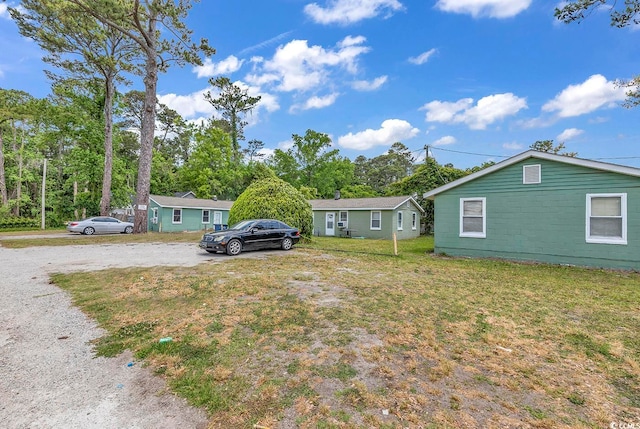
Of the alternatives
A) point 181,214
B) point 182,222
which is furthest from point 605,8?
point 182,222

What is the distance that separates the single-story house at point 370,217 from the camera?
65.5 feet

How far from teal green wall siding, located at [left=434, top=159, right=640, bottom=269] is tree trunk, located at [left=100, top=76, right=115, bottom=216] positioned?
23897mm

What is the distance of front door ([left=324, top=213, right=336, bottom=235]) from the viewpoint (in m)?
22.5

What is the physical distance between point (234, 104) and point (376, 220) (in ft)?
Answer: 84.6

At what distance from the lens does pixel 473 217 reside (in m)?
11.0

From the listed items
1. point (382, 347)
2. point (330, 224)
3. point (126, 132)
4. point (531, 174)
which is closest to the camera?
point (382, 347)

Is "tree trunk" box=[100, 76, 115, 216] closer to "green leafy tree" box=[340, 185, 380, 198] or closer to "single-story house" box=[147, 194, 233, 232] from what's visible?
"single-story house" box=[147, 194, 233, 232]

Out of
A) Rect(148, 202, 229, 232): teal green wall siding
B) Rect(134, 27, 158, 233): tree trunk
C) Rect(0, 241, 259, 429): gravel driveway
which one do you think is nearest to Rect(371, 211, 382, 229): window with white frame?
Rect(148, 202, 229, 232): teal green wall siding

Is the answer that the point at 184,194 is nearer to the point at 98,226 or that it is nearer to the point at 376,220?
the point at 98,226

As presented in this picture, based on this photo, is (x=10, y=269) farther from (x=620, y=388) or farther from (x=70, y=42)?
(x=70, y=42)

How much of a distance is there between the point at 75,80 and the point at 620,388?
3168 cm

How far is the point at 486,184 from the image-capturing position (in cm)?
1066

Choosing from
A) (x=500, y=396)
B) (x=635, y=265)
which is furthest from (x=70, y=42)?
(x=635, y=265)

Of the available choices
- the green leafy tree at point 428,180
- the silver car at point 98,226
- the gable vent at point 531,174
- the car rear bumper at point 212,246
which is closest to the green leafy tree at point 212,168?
the silver car at point 98,226
